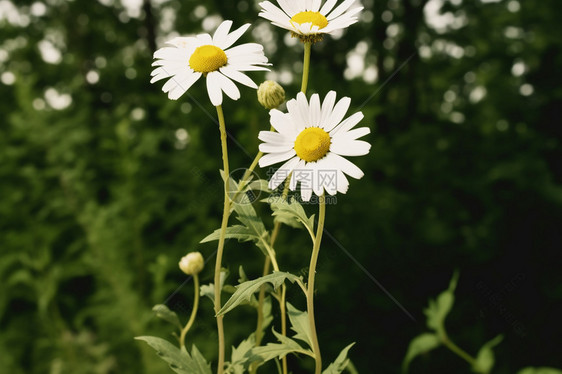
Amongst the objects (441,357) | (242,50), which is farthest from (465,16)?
(242,50)

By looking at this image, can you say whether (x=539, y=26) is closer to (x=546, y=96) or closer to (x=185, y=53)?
(x=546, y=96)

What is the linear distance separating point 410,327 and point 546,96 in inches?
59.9

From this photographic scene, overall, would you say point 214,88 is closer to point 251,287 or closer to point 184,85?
point 184,85

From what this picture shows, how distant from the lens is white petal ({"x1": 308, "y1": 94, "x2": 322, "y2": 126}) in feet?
2.03

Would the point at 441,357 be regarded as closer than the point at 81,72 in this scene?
Yes

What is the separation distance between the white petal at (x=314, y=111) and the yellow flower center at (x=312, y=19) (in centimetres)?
12

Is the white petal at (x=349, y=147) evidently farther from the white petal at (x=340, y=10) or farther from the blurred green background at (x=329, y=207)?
the blurred green background at (x=329, y=207)

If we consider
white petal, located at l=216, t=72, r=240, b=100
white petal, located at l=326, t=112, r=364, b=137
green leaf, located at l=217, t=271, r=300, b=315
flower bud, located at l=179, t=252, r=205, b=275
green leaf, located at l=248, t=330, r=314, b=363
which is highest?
white petal, located at l=216, t=72, r=240, b=100

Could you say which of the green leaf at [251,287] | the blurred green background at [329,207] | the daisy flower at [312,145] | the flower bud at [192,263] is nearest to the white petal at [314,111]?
the daisy flower at [312,145]

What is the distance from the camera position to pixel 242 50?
0.66m

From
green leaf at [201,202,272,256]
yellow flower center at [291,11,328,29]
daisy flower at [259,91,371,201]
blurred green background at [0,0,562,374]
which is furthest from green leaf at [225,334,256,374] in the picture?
blurred green background at [0,0,562,374]

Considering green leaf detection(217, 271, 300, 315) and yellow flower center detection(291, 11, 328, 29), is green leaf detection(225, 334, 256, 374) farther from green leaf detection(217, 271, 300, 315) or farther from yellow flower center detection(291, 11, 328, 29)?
yellow flower center detection(291, 11, 328, 29)

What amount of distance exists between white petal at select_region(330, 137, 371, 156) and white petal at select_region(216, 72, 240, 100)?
147 mm

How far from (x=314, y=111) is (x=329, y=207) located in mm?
1867
